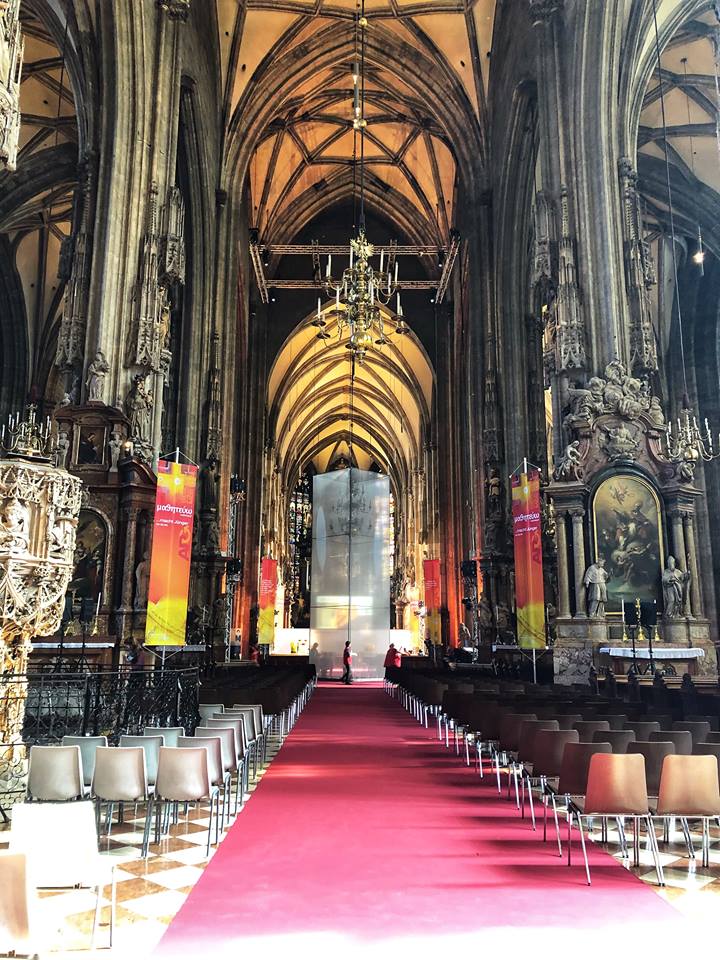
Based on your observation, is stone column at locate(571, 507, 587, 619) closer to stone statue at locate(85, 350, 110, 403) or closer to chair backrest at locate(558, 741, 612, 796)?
stone statue at locate(85, 350, 110, 403)

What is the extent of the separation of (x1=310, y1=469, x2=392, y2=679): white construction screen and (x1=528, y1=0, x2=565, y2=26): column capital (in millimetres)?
16678

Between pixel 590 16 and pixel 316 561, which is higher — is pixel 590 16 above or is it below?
above

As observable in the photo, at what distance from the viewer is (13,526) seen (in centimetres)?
588

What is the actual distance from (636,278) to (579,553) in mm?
5533

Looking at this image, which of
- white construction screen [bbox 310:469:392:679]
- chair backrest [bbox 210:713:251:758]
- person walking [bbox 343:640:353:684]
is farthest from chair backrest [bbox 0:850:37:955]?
white construction screen [bbox 310:469:392:679]

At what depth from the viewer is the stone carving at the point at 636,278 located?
14.8 meters

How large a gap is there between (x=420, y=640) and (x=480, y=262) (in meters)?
20.6

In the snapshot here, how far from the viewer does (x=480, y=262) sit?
78.7 ft

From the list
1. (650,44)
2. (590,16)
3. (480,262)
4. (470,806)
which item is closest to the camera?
(470,806)

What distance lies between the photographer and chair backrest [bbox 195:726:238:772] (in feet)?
20.1

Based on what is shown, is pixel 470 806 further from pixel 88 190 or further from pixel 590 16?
pixel 590 16

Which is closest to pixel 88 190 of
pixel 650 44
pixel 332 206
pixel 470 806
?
pixel 650 44

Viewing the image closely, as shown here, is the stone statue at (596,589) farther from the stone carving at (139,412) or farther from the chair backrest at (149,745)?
the chair backrest at (149,745)

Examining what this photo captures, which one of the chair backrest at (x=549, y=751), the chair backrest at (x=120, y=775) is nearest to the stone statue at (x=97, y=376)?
the chair backrest at (x=120, y=775)
